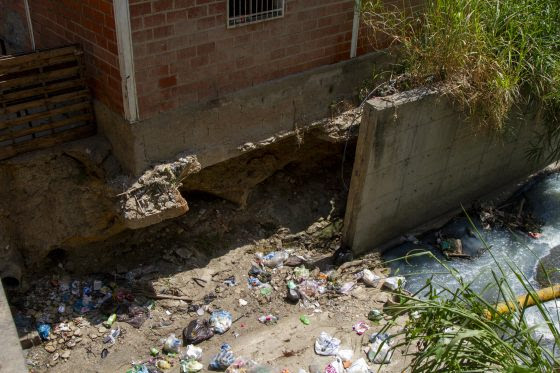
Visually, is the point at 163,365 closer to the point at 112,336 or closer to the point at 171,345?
the point at 171,345

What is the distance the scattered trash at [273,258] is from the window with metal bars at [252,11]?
7.91ft

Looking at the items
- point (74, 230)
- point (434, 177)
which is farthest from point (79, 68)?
point (434, 177)

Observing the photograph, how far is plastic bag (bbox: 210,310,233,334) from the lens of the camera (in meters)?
5.33

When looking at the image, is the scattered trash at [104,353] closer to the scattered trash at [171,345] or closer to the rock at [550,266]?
the scattered trash at [171,345]

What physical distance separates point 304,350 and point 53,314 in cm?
231

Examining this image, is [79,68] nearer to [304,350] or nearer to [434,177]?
[304,350]

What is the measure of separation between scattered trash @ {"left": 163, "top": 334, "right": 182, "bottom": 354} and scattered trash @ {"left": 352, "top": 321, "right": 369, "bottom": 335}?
160cm

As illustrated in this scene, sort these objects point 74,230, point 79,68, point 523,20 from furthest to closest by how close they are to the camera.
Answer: point 523,20 → point 74,230 → point 79,68

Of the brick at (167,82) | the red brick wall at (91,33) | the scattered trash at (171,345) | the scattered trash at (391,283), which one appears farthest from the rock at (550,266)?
the red brick wall at (91,33)

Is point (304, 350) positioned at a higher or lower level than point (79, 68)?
lower

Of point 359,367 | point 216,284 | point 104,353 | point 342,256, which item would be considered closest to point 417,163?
point 342,256

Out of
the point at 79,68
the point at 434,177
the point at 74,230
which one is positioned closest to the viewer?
the point at 79,68

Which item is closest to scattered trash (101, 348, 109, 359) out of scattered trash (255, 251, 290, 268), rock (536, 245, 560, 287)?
scattered trash (255, 251, 290, 268)

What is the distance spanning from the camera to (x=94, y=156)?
16.9 ft
